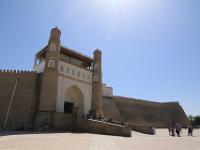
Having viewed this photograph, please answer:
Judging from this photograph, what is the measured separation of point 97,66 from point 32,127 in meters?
9.92

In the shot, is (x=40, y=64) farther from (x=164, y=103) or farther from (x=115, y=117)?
(x=164, y=103)

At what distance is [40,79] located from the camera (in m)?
18.4

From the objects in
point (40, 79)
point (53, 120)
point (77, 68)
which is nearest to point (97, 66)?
point (77, 68)

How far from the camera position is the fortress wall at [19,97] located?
53.3ft

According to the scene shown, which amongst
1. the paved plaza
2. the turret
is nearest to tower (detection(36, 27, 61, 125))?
the turret

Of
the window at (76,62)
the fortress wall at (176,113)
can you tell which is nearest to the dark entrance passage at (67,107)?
the window at (76,62)

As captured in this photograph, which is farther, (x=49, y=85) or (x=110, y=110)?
(x=110, y=110)

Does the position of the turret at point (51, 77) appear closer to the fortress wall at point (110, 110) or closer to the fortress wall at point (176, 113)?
the fortress wall at point (110, 110)

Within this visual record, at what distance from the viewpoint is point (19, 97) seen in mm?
17016

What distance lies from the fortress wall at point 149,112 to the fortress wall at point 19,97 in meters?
16.5

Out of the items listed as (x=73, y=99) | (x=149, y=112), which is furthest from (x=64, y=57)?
(x=149, y=112)

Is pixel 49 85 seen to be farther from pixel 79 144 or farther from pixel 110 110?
pixel 110 110

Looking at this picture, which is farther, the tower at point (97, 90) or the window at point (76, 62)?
the window at point (76, 62)

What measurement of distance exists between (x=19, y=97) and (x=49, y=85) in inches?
97.9
